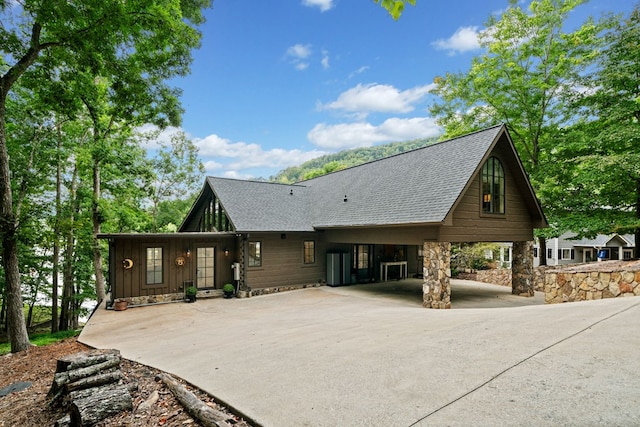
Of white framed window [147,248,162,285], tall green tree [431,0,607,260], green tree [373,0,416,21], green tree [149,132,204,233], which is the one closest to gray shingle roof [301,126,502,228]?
tall green tree [431,0,607,260]

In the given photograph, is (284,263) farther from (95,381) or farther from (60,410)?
(60,410)

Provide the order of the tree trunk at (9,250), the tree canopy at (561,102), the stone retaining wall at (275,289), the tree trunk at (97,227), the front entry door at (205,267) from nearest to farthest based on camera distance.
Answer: the tree trunk at (9,250), the tree canopy at (561,102), the front entry door at (205,267), the stone retaining wall at (275,289), the tree trunk at (97,227)

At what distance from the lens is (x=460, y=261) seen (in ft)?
56.9

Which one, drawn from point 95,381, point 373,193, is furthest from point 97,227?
point 95,381

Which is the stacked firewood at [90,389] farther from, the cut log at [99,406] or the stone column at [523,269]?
the stone column at [523,269]

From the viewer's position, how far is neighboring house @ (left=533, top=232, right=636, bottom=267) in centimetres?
2386

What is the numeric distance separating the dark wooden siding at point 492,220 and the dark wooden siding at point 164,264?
8100 mm

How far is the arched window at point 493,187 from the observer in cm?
1048

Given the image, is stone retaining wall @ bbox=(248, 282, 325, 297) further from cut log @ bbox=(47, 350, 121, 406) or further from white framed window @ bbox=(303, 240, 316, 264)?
cut log @ bbox=(47, 350, 121, 406)

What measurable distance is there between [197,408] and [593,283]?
343 inches

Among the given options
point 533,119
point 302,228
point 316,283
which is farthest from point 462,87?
point 316,283

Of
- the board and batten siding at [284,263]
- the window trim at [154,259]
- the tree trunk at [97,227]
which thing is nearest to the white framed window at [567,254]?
the board and batten siding at [284,263]

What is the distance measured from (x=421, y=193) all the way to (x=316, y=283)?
619 cm

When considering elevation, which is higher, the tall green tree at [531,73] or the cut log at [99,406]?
the tall green tree at [531,73]
